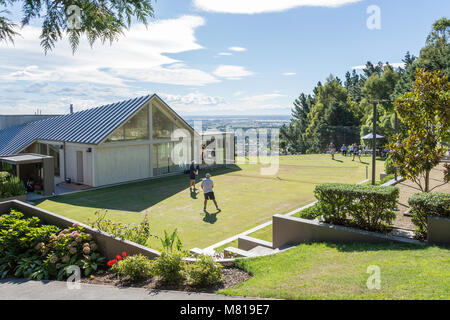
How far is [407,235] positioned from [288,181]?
11.7m

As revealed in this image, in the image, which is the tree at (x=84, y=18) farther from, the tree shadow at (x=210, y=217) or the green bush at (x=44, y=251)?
the tree shadow at (x=210, y=217)

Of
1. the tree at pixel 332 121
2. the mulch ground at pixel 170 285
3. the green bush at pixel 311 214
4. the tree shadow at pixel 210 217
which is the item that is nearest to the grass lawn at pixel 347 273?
the mulch ground at pixel 170 285

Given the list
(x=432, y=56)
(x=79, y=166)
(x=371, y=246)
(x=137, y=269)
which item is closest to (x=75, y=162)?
(x=79, y=166)

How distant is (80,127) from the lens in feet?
67.6

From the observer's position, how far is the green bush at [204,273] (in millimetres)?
5543

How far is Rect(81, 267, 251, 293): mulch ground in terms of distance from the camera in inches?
220

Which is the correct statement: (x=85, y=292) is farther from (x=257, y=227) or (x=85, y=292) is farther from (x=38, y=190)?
(x=38, y=190)

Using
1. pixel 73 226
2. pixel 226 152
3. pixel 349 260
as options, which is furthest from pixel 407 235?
pixel 226 152

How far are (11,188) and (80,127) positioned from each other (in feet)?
23.2

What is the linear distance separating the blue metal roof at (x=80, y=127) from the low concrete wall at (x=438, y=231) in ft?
51.0

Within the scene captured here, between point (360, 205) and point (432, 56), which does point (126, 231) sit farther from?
point (432, 56)

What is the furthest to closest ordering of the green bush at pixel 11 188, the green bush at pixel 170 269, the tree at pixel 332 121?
the tree at pixel 332 121
the green bush at pixel 11 188
the green bush at pixel 170 269

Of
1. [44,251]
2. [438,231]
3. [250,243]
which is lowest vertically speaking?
[250,243]

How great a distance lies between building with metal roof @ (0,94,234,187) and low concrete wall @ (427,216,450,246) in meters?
15.5
